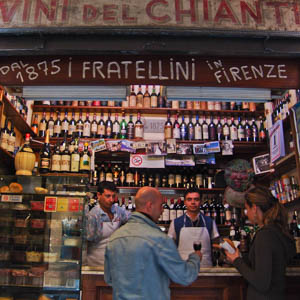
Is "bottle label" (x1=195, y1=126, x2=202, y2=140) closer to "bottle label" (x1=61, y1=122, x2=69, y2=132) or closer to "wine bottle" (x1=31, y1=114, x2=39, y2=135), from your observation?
"bottle label" (x1=61, y1=122, x2=69, y2=132)

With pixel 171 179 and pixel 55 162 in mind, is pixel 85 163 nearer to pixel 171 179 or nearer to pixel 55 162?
pixel 55 162

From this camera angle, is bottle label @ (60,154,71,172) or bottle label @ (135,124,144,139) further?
bottle label @ (135,124,144,139)

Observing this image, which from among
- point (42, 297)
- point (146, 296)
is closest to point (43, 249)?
point (42, 297)

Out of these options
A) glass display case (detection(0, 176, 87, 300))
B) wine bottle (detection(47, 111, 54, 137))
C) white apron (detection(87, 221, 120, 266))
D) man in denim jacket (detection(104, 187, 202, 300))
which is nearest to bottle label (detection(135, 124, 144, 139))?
wine bottle (detection(47, 111, 54, 137))

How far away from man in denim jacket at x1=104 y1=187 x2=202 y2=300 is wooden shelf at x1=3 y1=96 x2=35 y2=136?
2.83 m

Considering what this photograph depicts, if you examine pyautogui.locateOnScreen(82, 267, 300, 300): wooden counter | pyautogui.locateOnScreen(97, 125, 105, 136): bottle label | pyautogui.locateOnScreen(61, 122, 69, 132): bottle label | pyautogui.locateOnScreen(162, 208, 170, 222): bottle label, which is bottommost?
pyautogui.locateOnScreen(82, 267, 300, 300): wooden counter

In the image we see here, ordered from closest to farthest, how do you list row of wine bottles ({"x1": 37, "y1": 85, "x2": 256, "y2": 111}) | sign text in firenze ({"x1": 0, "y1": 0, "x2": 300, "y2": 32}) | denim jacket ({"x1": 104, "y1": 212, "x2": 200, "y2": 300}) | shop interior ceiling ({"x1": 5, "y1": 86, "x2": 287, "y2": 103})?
denim jacket ({"x1": 104, "y1": 212, "x2": 200, "y2": 300}), sign text in firenze ({"x1": 0, "y1": 0, "x2": 300, "y2": 32}), shop interior ceiling ({"x1": 5, "y1": 86, "x2": 287, "y2": 103}), row of wine bottles ({"x1": 37, "y1": 85, "x2": 256, "y2": 111})

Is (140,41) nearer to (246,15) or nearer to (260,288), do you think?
(246,15)

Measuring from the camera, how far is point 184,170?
226 inches

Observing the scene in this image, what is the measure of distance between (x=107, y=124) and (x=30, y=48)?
10.7 feet

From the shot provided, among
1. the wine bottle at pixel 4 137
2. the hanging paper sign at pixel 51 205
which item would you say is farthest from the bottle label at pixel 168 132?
the hanging paper sign at pixel 51 205

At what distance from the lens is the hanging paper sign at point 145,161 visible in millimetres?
5285

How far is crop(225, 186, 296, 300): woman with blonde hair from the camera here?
2.04 meters

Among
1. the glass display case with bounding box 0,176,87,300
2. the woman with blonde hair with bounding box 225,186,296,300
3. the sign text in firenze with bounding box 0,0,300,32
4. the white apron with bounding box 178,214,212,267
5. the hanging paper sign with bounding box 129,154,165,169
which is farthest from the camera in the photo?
the hanging paper sign with bounding box 129,154,165,169
